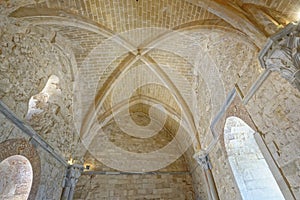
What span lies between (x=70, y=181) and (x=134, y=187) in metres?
2.58

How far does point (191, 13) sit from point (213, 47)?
3.47 feet

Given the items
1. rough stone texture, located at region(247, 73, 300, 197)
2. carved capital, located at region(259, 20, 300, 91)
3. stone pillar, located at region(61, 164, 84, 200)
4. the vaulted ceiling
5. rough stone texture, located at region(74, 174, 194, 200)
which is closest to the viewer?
carved capital, located at region(259, 20, 300, 91)

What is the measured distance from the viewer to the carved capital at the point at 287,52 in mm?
2223

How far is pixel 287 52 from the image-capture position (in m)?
2.30

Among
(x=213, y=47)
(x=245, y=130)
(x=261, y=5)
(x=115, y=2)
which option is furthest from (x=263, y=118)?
(x=115, y=2)

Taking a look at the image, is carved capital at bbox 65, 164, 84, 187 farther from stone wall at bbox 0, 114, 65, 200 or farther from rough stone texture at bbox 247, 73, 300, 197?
rough stone texture at bbox 247, 73, 300, 197

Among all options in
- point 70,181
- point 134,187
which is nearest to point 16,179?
point 70,181

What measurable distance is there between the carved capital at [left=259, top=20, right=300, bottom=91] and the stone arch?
14.6 ft

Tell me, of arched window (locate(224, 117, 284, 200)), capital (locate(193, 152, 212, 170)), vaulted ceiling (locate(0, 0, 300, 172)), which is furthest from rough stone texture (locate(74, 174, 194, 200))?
arched window (locate(224, 117, 284, 200))

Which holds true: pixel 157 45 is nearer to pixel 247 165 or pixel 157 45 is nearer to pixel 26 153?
pixel 247 165

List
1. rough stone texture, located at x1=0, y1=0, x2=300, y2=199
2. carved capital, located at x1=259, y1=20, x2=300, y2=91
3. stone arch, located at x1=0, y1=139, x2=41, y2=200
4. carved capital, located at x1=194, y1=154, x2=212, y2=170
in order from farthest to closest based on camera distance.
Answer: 1. carved capital, located at x1=194, y1=154, x2=212, y2=170
2. stone arch, located at x1=0, y1=139, x2=41, y2=200
3. rough stone texture, located at x1=0, y1=0, x2=300, y2=199
4. carved capital, located at x1=259, y1=20, x2=300, y2=91

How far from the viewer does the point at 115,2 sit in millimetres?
4234

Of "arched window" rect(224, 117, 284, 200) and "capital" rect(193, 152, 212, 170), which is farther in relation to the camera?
"capital" rect(193, 152, 212, 170)

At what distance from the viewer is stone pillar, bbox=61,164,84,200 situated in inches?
186
